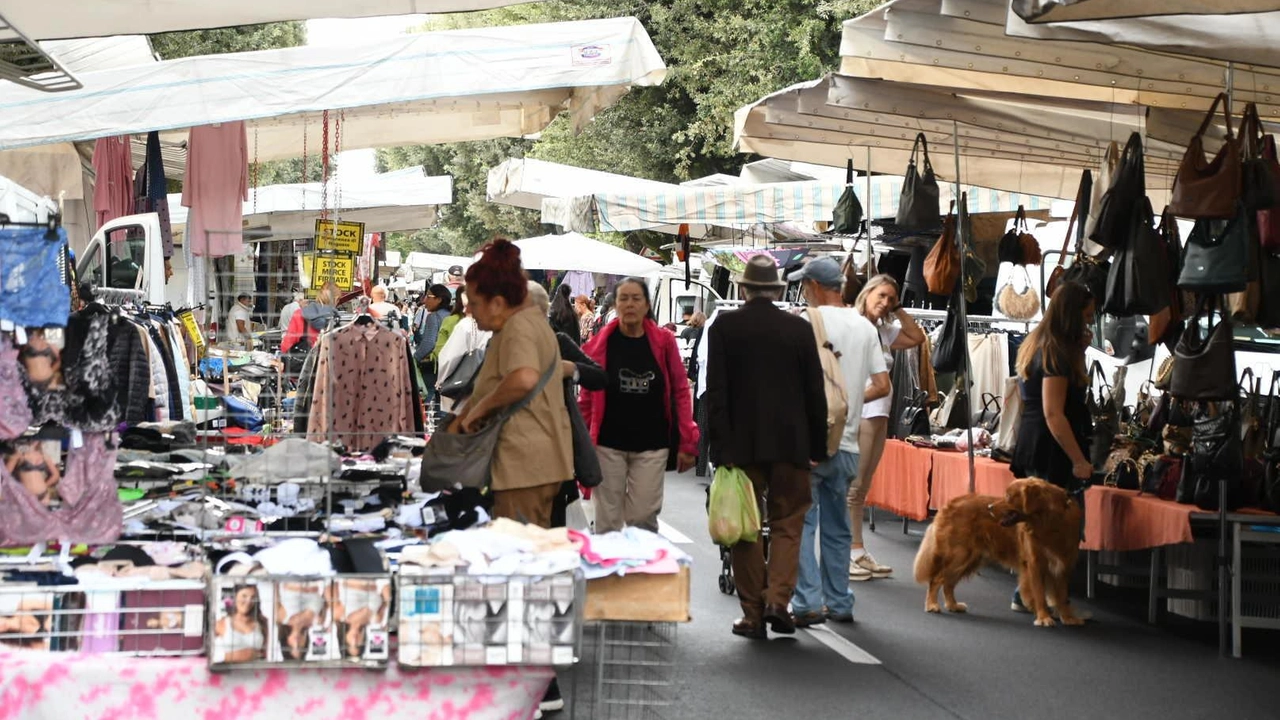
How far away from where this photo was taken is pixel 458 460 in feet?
21.8

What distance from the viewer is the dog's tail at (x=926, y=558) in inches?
380

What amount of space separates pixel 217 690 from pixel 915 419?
30.5 ft

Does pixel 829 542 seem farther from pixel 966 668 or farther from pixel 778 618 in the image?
pixel 966 668

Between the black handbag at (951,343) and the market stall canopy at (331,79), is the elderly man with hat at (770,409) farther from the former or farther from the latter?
the black handbag at (951,343)

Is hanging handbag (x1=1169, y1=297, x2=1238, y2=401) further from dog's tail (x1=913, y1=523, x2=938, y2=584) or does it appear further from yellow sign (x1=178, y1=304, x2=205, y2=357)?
yellow sign (x1=178, y1=304, x2=205, y2=357)

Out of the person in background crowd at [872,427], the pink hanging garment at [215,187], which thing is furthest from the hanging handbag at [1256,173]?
the pink hanging garment at [215,187]

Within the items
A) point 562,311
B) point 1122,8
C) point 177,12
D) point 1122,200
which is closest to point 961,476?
point 1122,200

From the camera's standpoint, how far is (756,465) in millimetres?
8633

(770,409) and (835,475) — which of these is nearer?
(770,409)

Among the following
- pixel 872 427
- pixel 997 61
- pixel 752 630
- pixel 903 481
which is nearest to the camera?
pixel 752 630

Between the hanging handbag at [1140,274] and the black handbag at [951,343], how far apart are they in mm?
2598

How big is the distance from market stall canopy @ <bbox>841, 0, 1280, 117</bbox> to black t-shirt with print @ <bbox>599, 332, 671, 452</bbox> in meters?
2.21

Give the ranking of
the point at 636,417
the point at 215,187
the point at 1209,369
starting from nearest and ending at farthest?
the point at 1209,369 → the point at 636,417 → the point at 215,187

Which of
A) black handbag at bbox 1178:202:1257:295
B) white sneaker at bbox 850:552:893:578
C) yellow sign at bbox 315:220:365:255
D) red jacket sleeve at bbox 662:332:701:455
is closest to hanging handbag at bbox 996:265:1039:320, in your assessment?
white sneaker at bbox 850:552:893:578
